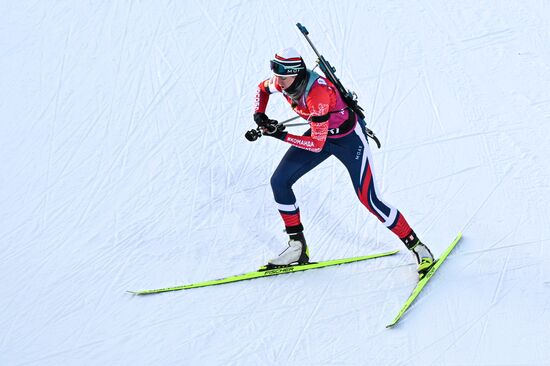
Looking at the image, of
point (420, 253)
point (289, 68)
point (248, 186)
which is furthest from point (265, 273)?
point (289, 68)

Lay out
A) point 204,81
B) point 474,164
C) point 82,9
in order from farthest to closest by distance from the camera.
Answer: point 82,9, point 204,81, point 474,164

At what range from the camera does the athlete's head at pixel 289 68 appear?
4824 millimetres

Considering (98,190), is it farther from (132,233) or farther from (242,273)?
(242,273)

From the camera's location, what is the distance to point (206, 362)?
499 cm

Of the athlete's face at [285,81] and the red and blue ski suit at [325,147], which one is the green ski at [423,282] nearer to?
the red and blue ski suit at [325,147]

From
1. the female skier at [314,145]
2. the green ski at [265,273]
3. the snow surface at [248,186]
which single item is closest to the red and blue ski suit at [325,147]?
the female skier at [314,145]

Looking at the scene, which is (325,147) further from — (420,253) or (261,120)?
(420,253)

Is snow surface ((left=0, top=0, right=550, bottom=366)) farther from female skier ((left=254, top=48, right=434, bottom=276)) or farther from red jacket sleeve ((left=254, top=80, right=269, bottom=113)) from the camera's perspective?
red jacket sleeve ((left=254, top=80, right=269, bottom=113))

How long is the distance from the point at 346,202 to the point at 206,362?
198 cm

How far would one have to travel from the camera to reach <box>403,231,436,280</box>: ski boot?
5488 mm

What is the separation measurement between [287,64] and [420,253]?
1826mm

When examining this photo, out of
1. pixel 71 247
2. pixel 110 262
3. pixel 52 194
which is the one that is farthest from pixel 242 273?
pixel 52 194

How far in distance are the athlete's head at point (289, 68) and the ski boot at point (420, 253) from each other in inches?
59.6

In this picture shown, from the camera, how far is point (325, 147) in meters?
5.32
